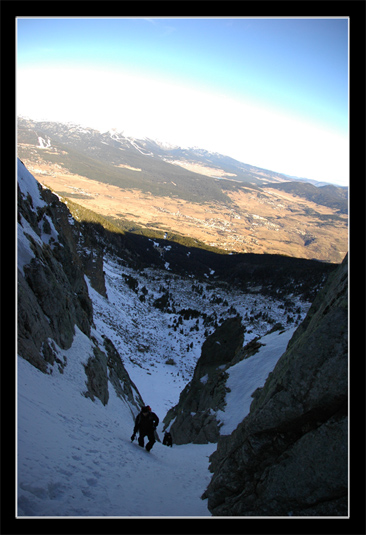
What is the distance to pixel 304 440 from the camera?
163 inches

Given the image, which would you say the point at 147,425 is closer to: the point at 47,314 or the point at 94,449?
the point at 94,449

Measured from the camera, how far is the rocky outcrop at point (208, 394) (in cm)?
1289

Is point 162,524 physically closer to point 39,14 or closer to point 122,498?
point 122,498

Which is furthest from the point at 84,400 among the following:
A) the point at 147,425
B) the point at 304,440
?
the point at 304,440

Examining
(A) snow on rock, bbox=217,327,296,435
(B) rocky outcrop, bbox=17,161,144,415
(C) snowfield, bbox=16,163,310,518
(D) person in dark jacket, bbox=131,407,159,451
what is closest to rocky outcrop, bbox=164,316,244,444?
(A) snow on rock, bbox=217,327,296,435

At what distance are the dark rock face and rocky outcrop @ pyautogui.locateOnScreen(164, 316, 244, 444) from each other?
804 centimetres

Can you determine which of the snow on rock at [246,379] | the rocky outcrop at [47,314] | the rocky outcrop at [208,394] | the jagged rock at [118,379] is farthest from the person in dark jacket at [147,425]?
the jagged rock at [118,379]

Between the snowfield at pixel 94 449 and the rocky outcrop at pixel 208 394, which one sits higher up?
the snowfield at pixel 94 449

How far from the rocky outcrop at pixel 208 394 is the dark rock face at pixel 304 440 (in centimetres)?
804

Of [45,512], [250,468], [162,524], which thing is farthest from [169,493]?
[162,524]

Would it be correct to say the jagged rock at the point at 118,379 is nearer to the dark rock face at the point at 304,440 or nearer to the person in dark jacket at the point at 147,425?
the person in dark jacket at the point at 147,425

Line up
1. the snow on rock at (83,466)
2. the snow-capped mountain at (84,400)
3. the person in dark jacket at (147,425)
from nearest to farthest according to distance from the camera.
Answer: the snow on rock at (83,466) < the snow-capped mountain at (84,400) < the person in dark jacket at (147,425)

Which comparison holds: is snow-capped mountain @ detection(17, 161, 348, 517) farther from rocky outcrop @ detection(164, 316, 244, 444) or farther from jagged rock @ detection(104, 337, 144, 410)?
rocky outcrop @ detection(164, 316, 244, 444)
